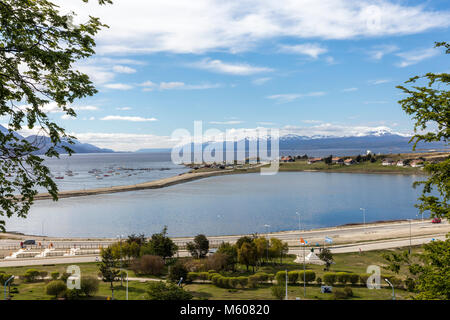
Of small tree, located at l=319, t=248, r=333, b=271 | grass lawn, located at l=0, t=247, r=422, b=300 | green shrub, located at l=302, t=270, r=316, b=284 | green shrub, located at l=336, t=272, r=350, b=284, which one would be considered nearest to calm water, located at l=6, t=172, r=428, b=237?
grass lawn, located at l=0, t=247, r=422, b=300

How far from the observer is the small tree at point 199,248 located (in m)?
38.6

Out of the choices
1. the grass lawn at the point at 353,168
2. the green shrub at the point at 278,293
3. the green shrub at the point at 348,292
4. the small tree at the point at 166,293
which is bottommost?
the green shrub at the point at 348,292

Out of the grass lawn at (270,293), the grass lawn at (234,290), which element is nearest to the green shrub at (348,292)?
the grass lawn at (270,293)

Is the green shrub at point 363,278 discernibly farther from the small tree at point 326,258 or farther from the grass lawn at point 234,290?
the small tree at point 326,258

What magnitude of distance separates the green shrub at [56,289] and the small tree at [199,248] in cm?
1589

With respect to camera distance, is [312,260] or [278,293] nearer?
[278,293]

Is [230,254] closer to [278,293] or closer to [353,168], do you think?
[278,293]

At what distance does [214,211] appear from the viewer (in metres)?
71.9

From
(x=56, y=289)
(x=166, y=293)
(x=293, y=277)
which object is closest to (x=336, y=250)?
(x=293, y=277)

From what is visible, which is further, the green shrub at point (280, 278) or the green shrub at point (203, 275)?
the green shrub at point (203, 275)

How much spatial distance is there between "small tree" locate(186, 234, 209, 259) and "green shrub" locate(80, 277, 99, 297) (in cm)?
1416

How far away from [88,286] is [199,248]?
594 inches

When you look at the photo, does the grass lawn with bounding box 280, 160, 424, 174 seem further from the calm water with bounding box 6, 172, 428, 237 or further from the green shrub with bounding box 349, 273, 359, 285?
the green shrub with bounding box 349, 273, 359, 285

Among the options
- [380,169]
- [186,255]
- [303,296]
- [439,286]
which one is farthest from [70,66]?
[380,169]
